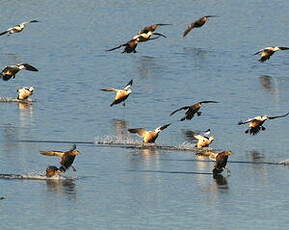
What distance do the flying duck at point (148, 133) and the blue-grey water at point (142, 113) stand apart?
0.58 metres

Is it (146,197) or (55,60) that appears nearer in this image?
(146,197)

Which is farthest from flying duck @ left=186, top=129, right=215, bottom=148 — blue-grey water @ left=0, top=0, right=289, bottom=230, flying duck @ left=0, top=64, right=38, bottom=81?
flying duck @ left=0, top=64, right=38, bottom=81

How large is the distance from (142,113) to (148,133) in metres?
5.50

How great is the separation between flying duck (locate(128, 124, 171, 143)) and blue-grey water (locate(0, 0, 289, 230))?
1.90ft

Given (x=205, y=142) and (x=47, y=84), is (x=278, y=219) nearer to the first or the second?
(x=205, y=142)

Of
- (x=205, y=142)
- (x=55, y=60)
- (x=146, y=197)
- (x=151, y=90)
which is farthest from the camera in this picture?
(x=55, y=60)

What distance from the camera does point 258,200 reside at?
106ft

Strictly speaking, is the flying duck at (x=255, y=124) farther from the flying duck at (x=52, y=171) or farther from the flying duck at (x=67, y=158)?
the flying duck at (x=52, y=171)

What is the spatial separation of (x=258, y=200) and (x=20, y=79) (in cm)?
2171

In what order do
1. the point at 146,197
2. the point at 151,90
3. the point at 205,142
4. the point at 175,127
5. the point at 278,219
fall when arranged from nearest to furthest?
the point at 278,219
the point at 146,197
the point at 205,142
the point at 175,127
the point at 151,90

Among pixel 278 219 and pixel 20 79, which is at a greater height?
pixel 20 79

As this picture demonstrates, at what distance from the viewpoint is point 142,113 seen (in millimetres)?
44750

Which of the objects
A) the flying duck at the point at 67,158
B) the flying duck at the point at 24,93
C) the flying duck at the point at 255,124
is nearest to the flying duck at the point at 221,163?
the flying duck at the point at 67,158

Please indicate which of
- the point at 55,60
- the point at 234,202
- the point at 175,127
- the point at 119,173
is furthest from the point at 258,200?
the point at 55,60
